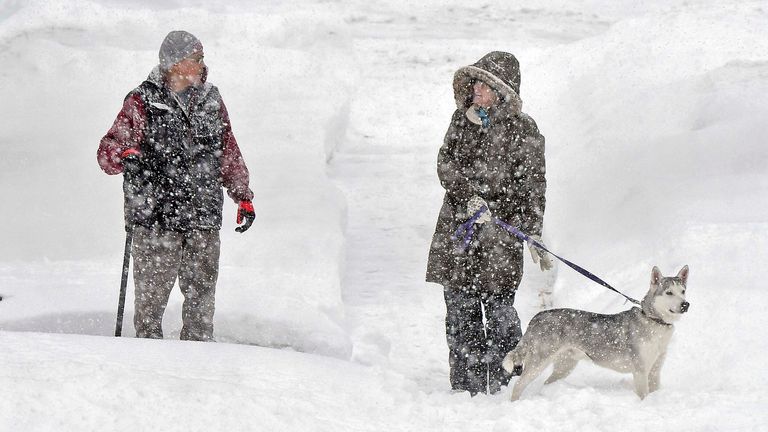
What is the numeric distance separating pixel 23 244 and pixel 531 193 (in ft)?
12.3

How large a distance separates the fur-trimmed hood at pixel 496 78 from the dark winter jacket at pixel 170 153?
45.5 inches

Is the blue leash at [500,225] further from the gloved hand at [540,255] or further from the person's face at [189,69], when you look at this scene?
the person's face at [189,69]

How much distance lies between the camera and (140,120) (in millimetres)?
4492

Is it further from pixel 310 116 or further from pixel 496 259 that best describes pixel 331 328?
pixel 310 116

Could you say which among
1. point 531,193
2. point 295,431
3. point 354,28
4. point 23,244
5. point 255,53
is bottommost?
point 295,431

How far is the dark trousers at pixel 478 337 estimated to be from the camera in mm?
4914

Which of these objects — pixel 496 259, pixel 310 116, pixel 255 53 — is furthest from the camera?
pixel 255 53

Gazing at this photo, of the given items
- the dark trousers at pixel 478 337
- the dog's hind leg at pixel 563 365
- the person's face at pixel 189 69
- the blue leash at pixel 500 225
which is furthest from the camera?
the dark trousers at pixel 478 337

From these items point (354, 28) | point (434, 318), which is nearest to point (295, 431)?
point (434, 318)

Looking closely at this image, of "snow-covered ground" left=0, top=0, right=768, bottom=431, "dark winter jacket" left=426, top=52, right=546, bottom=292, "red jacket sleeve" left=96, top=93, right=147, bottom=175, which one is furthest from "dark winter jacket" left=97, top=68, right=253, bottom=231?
"dark winter jacket" left=426, top=52, right=546, bottom=292

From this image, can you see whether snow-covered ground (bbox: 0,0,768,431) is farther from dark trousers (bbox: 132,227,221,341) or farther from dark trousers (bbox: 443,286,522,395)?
dark trousers (bbox: 132,227,221,341)

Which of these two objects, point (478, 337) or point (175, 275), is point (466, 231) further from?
point (175, 275)

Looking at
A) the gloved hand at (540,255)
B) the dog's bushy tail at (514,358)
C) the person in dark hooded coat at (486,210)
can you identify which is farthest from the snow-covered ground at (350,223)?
the gloved hand at (540,255)

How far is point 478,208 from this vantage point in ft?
15.4
